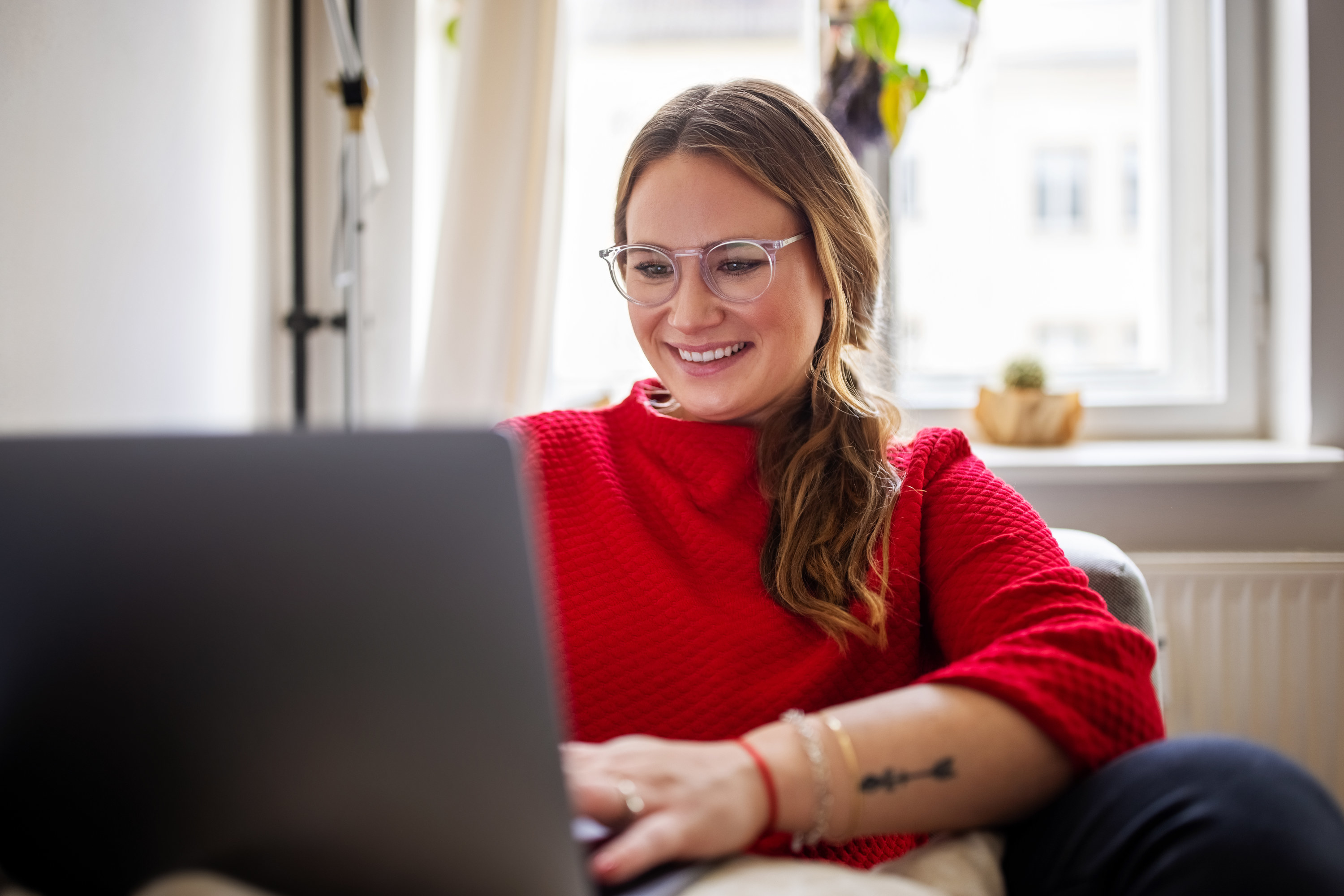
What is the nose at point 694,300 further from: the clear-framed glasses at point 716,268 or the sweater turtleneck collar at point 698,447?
the sweater turtleneck collar at point 698,447

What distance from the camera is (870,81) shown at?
69.5 inches

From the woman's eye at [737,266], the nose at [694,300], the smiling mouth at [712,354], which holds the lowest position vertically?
the smiling mouth at [712,354]

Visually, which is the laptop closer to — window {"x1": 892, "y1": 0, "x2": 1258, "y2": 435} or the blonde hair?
the blonde hair

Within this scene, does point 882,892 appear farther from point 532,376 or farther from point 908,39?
point 908,39

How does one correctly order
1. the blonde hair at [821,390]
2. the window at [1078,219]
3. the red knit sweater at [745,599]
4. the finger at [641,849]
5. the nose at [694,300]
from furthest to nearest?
the window at [1078,219] < the nose at [694,300] < the blonde hair at [821,390] < the red knit sweater at [745,599] < the finger at [641,849]

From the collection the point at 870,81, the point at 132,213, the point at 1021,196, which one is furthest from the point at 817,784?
the point at 1021,196

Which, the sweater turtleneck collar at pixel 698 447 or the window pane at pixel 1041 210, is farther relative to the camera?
the window pane at pixel 1041 210

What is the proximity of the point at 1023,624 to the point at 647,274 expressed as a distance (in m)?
0.55

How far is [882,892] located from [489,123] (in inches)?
60.1

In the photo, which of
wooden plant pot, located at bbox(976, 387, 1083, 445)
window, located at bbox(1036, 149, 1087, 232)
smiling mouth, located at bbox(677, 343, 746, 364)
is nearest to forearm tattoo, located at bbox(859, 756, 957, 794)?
smiling mouth, located at bbox(677, 343, 746, 364)

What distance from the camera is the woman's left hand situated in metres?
0.58

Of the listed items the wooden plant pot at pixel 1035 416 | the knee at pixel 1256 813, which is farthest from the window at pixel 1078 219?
the knee at pixel 1256 813

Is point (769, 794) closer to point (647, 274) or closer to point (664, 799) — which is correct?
point (664, 799)

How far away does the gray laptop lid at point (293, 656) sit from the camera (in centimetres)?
45
